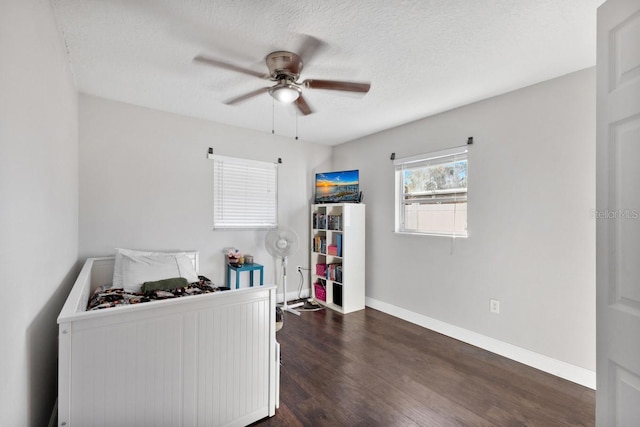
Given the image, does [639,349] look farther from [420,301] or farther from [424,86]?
[420,301]

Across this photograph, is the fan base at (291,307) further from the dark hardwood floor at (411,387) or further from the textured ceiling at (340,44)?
the textured ceiling at (340,44)

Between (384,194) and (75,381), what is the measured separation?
3352mm

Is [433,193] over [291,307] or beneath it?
over

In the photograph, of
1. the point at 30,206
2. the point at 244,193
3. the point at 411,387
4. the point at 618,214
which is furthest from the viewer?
the point at 244,193

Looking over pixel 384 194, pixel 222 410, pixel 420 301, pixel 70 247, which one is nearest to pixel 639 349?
pixel 222 410

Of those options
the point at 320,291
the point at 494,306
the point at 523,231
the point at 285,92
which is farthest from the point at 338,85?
the point at 320,291

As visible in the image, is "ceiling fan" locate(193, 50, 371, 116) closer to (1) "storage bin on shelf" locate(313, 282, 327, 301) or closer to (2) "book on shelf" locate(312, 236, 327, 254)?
(2) "book on shelf" locate(312, 236, 327, 254)

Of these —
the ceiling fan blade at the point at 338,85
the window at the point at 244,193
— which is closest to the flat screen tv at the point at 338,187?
the window at the point at 244,193

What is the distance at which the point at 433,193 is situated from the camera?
3250 mm

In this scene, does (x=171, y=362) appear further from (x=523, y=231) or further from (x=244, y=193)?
(x=523, y=231)

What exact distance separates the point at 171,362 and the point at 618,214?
2.00 metres

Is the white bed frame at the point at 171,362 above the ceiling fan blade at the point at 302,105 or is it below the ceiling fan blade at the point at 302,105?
below

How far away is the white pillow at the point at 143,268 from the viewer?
243 centimetres

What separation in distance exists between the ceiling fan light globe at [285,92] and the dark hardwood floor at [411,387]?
2133 mm
